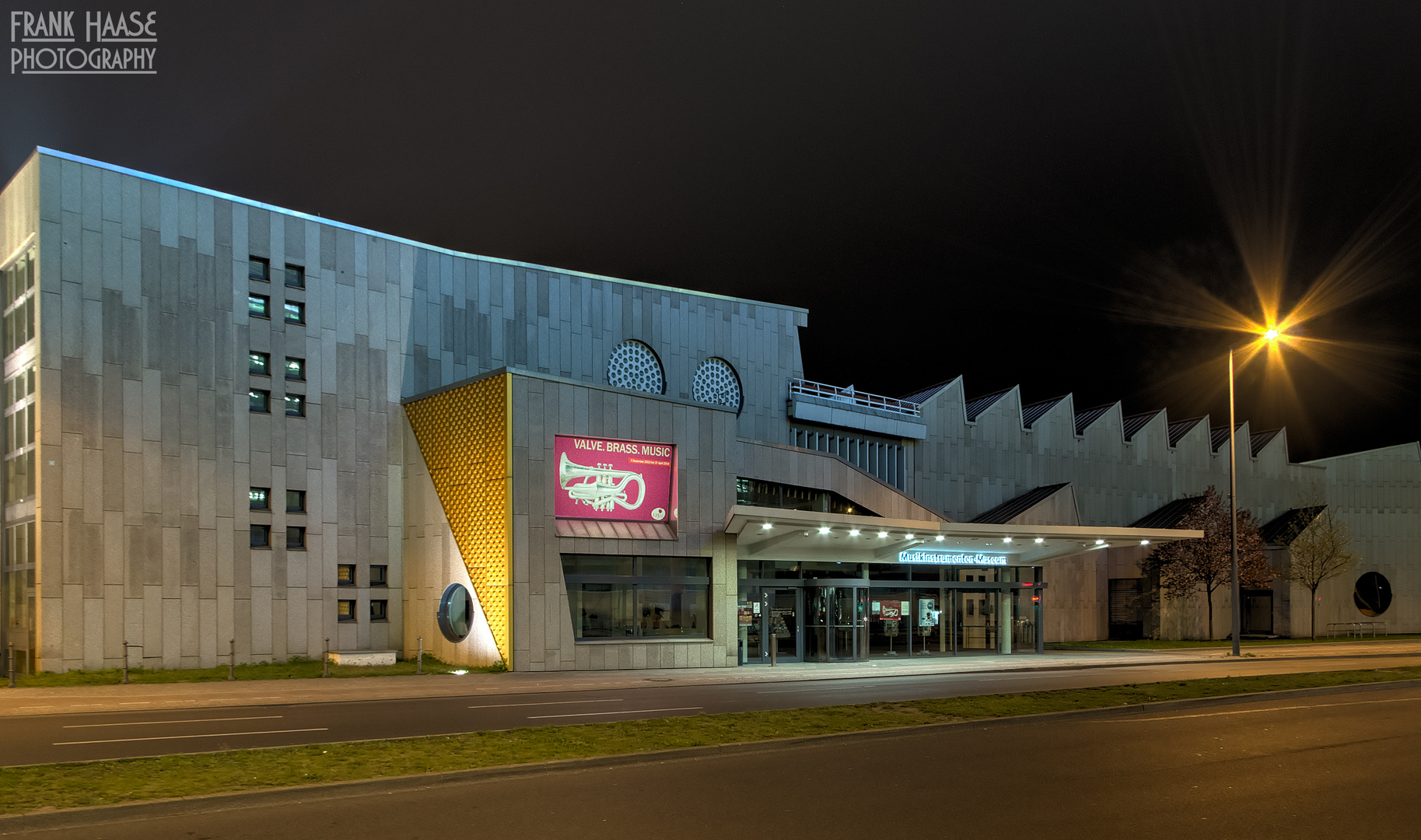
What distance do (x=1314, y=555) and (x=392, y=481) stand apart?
1752 inches

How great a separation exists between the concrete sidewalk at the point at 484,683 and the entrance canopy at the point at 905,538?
11.3 feet

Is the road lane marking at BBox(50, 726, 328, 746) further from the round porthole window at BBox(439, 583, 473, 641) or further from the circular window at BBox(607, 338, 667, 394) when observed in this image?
the circular window at BBox(607, 338, 667, 394)

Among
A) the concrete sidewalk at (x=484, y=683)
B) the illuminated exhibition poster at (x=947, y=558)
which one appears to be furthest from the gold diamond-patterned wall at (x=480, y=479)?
the illuminated exhibition poster at (x=947, y=558)

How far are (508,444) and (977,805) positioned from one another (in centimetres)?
2026

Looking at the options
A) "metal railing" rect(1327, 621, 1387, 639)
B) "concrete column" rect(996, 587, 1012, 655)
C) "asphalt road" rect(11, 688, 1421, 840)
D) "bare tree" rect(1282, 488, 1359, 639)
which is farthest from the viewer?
"metal railing" rect(1327, 621, 1387, 639)

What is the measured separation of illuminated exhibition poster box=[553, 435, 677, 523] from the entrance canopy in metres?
2.26

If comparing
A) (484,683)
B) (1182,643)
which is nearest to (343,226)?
(484,683)

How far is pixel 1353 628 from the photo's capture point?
5538 cm

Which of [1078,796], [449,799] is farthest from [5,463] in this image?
[1078,796]

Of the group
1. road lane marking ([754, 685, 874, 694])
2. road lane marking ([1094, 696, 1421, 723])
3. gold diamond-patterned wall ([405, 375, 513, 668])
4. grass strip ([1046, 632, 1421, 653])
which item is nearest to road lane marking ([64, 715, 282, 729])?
road lane marking ([754, 685, 874, 694])

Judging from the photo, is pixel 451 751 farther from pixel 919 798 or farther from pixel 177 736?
pixel 919 798

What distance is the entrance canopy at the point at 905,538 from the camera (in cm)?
3105

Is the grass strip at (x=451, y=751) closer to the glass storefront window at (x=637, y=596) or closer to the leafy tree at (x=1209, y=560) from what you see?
the glass storefront window at (x=637, y=596)

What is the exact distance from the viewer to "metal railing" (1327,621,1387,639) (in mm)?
54750
